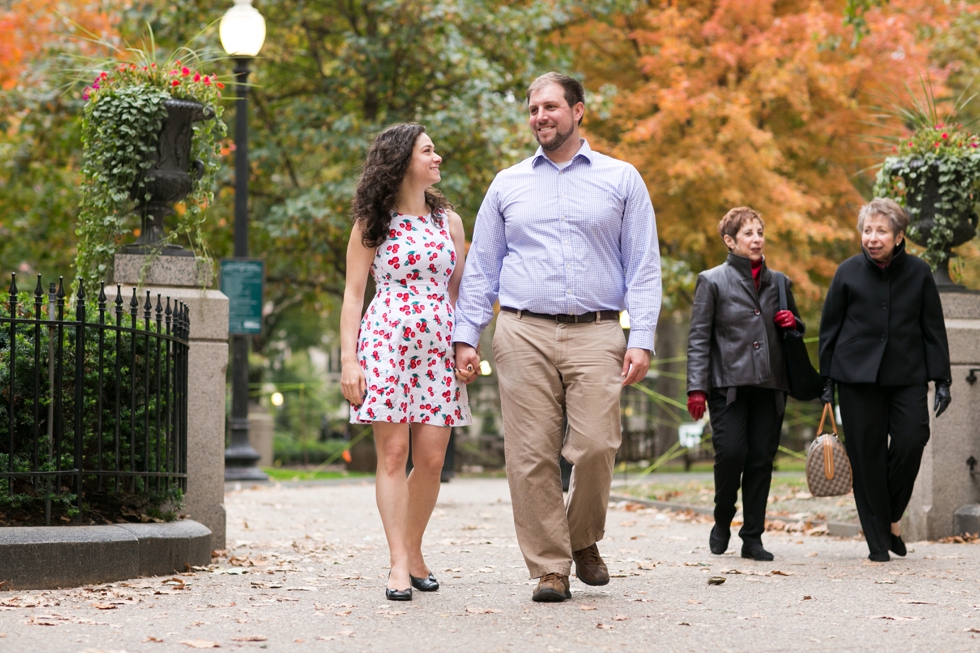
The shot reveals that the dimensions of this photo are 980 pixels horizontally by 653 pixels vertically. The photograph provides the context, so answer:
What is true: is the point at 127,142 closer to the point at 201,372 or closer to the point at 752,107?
the point at 201,372

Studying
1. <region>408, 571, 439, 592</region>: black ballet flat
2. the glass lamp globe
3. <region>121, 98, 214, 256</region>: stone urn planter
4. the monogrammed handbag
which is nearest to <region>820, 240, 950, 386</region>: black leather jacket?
the monogrammed handbag

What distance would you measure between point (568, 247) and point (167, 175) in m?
3.08

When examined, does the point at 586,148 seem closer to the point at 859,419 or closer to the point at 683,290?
the point at 859,419

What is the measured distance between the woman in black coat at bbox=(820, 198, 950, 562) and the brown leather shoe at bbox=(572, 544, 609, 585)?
2152 mm

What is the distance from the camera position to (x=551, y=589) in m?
5.02

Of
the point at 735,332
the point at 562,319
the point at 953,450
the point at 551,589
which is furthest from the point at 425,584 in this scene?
the point at 953,450

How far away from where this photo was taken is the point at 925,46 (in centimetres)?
1952

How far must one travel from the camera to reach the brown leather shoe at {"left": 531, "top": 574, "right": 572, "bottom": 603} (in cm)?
503

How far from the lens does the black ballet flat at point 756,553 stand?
6.77 metres

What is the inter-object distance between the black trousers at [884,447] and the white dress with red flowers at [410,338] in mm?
2663

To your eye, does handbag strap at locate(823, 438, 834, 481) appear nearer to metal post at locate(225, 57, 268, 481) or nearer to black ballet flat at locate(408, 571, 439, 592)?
black ballet flat at locate(408, 571, 439, 592)

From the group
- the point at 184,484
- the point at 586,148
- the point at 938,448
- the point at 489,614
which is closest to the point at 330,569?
the point at 184,484

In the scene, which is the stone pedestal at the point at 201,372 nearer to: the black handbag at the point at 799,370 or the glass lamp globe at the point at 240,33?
the black handbag at the point at 799,370

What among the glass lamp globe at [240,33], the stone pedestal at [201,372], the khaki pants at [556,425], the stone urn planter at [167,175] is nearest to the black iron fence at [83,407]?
the stone pedestal at [201,372]
